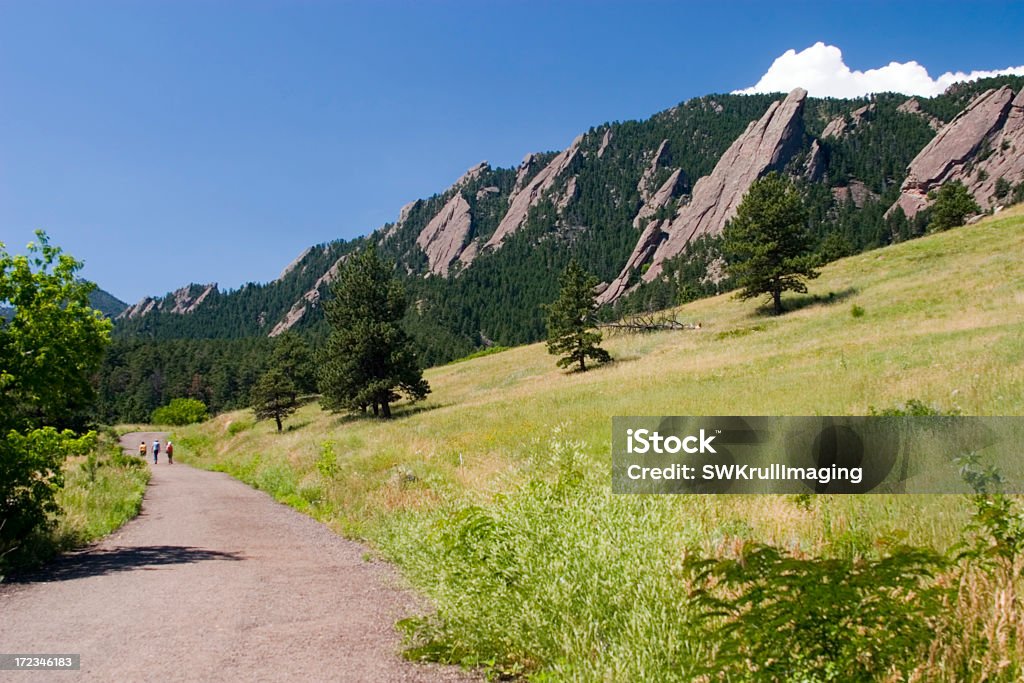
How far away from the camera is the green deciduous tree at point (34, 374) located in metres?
9.09

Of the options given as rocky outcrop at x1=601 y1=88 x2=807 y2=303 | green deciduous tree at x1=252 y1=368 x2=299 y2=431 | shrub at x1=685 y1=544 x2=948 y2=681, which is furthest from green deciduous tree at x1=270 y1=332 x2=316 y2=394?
rocky outcrop at x1=601 y1=88 x2=807 y2=303

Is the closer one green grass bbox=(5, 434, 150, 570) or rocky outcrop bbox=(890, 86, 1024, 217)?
green grass bbox=(5, 434, 150, 570)

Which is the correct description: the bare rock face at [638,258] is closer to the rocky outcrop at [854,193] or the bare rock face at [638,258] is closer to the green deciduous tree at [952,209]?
the rocky outcrop at [854,193]

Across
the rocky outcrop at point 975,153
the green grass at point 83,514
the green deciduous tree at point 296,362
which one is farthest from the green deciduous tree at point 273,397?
the rocky outcrop at point 975,153

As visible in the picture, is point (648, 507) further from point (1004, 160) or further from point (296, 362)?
point (1004, 160)

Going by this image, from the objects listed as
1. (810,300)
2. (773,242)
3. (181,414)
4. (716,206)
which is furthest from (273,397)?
(716,206)

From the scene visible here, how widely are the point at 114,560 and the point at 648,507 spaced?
9169 mm

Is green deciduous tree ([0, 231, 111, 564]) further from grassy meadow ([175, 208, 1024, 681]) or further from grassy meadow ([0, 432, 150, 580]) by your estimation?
grassy meadow ([175, 208, 1024, 681])

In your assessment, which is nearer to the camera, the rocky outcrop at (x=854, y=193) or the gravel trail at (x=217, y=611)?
the gravel trail at (x=217, y=611)

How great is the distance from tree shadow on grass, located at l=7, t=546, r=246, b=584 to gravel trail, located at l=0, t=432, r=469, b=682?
2cm

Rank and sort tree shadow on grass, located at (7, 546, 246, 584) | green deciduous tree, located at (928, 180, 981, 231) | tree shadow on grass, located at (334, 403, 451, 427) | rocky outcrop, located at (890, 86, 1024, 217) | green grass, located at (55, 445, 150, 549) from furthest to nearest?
1. rocky outcrop, located at (890, 86, 1024, 217)
2. green deciduous tree, located at (928, 180, 981, 231)
3. tree shadow on grass, located at (334, 403, 451, 427)
4. green grass, located at (55, 445, 150, 549)
5. tree shadow on grass, located at (7, 546, 246, 584)

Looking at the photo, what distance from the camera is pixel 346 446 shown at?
77.8ft

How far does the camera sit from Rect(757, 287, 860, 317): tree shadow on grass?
39125 mm

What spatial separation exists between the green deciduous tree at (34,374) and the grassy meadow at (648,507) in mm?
5145
